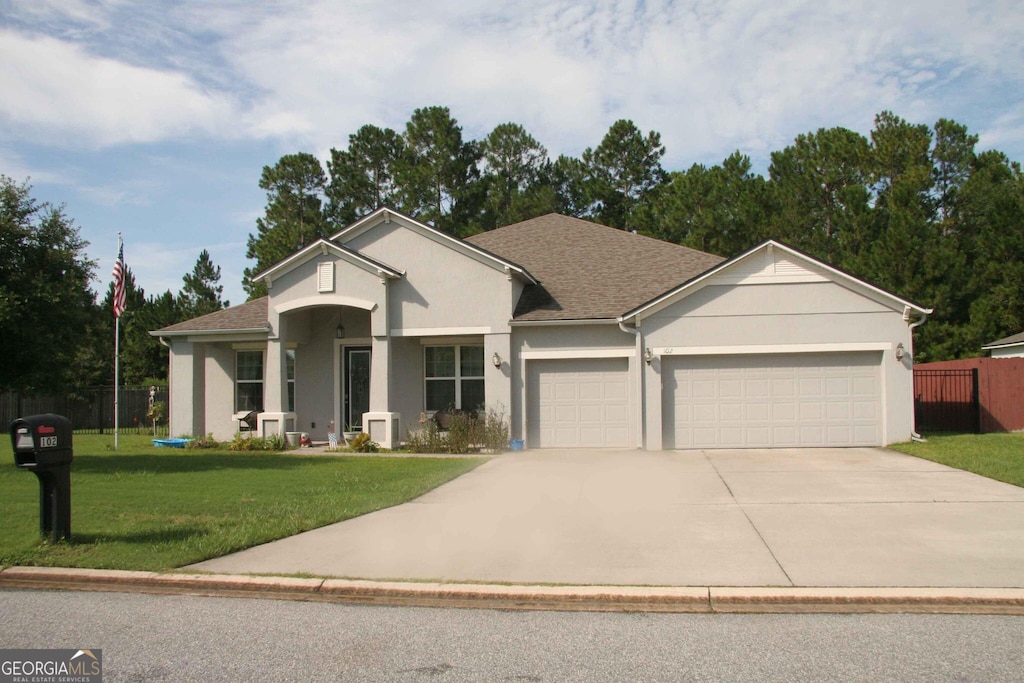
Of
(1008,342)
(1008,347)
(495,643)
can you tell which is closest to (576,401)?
(495,643)

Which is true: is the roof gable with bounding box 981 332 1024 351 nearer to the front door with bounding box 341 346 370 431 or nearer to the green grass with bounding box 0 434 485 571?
the green grass with bounding box 0 434 485 571

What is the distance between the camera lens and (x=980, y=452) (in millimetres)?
15719

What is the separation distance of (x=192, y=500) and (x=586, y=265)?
43.5ft

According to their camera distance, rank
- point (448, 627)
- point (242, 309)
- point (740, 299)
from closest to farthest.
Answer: point (448, 627), point (740, 299), point (242, 309)

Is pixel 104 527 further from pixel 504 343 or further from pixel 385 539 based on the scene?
pixel 504 343

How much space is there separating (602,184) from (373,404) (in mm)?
24762

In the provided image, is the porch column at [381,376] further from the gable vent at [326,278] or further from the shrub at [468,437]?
the gable vent at [326,278]

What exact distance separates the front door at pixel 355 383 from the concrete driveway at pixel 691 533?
26.3 ft

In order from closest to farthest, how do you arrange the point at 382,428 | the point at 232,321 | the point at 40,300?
the point at 40,300, the point at 382,428, the point at 232,321

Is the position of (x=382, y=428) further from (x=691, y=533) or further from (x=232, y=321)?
Answer: (x=691, y=533)

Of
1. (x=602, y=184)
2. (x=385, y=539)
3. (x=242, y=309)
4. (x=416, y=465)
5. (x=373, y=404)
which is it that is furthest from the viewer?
(x=602, y=184)

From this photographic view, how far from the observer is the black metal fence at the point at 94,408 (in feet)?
95.0

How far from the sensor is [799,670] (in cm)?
539

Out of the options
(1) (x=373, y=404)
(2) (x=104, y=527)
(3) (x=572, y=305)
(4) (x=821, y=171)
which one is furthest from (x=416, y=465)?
(4) (x=821, y=171)
